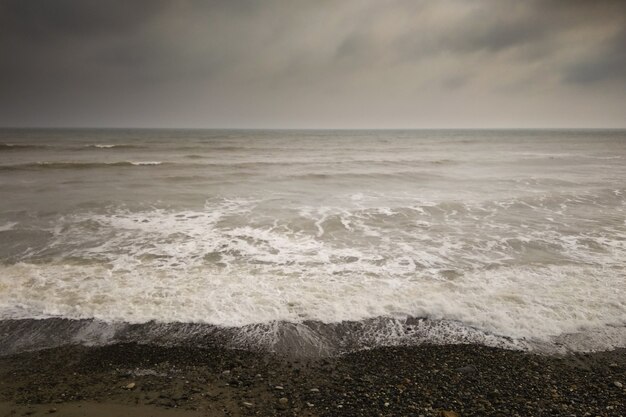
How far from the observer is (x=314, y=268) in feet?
27.8

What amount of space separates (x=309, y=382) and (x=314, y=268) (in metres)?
3.93

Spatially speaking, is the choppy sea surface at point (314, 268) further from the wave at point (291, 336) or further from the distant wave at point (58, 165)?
the distant wave at point (58, 165)

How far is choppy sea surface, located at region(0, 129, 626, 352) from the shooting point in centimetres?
588

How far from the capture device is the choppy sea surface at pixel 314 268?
19.3 ft

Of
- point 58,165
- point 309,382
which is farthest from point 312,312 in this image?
point 58,165

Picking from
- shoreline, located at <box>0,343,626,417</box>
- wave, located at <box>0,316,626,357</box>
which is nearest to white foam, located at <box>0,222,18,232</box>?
wave, located at <box>0,316,626,357</box>

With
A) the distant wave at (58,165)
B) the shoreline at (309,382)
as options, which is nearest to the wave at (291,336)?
the shoreline at (309,382)

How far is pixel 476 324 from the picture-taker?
6.04 m

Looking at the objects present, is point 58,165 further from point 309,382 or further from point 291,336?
point 309,382

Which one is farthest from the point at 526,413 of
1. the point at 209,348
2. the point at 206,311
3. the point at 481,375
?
the point at 206,311

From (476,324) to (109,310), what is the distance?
264 inches

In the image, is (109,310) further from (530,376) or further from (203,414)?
(530,376)

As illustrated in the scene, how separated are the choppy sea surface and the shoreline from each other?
36cm

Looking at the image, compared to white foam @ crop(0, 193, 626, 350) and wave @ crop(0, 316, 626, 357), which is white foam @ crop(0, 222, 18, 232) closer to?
white foam @ crop(0, 193, 626, 350)
